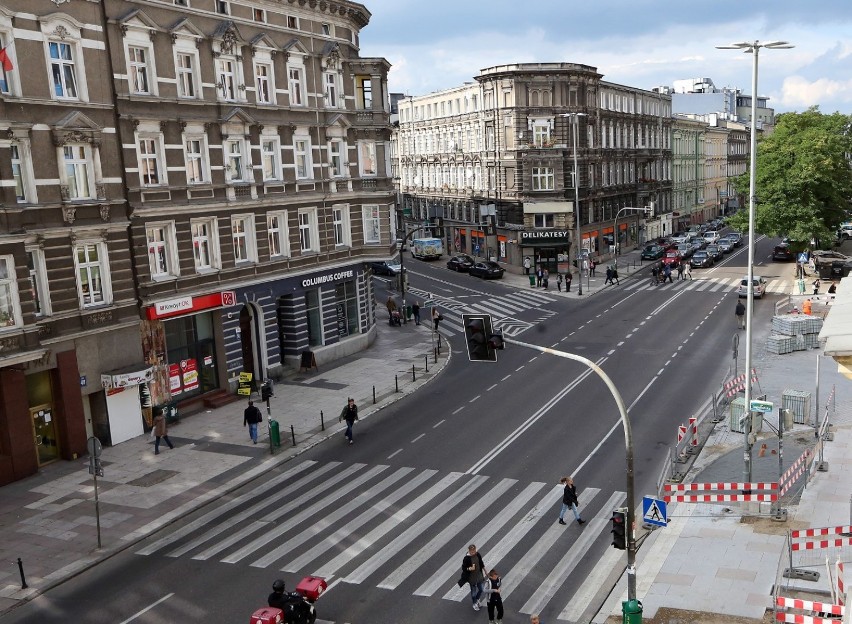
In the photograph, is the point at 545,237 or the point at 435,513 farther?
the point at 545,237

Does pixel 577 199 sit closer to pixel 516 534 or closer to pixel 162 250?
pixel 162 250

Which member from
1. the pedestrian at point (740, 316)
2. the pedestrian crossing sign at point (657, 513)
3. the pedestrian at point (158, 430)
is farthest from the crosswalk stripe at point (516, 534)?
the pedestrian at point (740, 316)

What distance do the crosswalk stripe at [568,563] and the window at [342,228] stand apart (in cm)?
2325

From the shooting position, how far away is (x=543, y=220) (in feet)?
231

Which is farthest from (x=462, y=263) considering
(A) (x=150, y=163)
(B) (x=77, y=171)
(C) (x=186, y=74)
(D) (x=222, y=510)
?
(D) (x=222, y=510)

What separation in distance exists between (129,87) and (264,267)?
9.91m

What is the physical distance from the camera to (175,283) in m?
32.3

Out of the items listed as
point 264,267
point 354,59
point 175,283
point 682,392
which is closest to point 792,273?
point 682,392

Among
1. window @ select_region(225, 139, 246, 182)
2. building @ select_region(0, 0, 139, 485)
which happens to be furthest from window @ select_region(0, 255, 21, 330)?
window @ select_region(225, 139, 246, 182)

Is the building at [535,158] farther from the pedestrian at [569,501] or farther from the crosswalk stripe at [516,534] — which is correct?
the pedestrian at [569,501]

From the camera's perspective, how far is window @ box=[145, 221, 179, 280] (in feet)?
103

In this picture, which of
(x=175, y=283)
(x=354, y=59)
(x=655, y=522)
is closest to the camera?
(x=655, y=522)

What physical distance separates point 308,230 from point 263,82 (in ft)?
24.2

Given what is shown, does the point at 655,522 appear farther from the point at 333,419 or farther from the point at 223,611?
the point at 333,419
